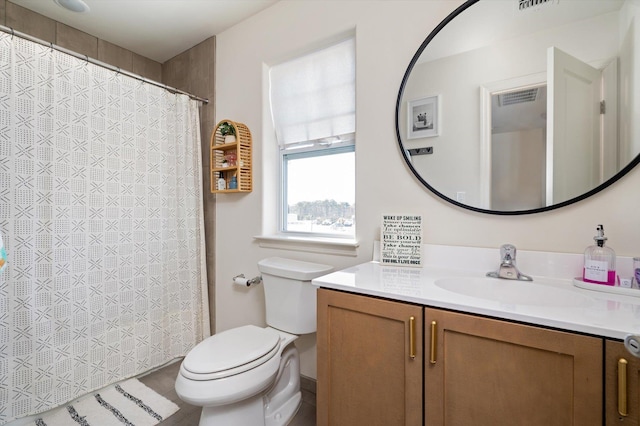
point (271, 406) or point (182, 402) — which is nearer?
point (271, 406)

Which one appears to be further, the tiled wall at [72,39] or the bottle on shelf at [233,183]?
the bottle on shelf at [233,183]

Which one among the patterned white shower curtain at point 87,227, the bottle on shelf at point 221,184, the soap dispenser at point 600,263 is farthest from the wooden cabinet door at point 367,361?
the patterned white shower curtain at point 87,227

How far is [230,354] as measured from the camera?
119cm

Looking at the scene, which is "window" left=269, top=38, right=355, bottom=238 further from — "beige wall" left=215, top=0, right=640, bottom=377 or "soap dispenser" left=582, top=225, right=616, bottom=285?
"soap dispenser" left=582, top=225, right=616, bottom=285

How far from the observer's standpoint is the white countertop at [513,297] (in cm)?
66

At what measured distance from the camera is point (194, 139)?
2.13 meters

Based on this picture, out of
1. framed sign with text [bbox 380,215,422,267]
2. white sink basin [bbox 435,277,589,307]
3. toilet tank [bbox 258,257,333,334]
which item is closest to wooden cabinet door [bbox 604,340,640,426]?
white sink basin [bbox 435,277,589,307]

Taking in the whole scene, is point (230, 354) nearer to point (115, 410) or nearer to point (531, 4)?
point (115, 410)

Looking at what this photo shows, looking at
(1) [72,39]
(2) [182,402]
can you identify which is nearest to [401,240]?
(2) [182,402]

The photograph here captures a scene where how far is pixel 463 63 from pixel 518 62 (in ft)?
0.66

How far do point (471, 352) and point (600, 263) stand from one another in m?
0.58

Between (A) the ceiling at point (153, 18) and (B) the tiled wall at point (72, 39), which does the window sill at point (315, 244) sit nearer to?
(A) the ceiling at point (153, 18)

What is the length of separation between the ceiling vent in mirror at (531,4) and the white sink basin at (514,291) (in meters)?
1.04

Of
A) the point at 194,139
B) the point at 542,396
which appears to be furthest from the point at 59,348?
the point at 542,396
